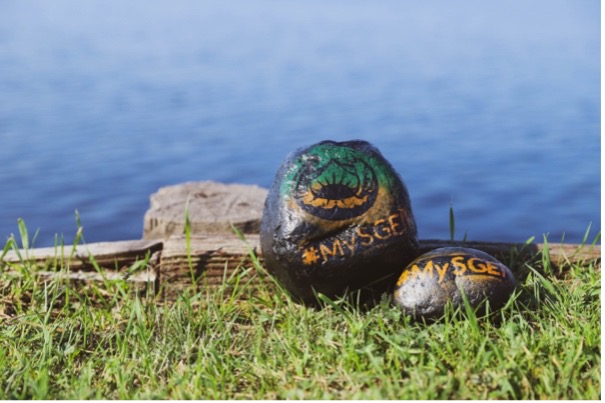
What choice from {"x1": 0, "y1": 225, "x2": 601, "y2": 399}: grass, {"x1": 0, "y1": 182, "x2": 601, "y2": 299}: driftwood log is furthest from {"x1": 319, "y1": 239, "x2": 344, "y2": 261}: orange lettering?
{"x1": 0, "y1": 182, "x2": 601, "y2": 299}: driftwood log

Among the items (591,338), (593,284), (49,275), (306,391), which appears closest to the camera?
(306,391)

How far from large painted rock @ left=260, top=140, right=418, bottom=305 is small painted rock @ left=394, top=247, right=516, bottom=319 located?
20 cm

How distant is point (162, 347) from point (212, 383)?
0.53m

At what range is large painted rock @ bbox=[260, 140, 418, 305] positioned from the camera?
4707 millimetres

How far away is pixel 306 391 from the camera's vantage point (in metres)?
3.96

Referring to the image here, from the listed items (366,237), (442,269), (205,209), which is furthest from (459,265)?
(205,209)

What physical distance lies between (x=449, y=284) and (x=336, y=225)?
0.66 metres

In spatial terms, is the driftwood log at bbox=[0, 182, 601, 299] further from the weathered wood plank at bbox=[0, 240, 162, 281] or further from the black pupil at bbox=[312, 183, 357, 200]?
the black pupil at bbox=[312, 183, 357, 200]

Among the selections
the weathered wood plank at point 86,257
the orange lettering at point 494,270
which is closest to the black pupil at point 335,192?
the orange lettering at point 494,270

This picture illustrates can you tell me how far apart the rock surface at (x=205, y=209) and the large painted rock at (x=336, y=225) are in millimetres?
1096

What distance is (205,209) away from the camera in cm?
621

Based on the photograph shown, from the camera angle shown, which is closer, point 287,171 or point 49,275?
point 287,171

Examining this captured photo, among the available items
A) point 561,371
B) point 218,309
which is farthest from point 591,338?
point 218,309

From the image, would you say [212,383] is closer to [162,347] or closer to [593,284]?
[162,347]
